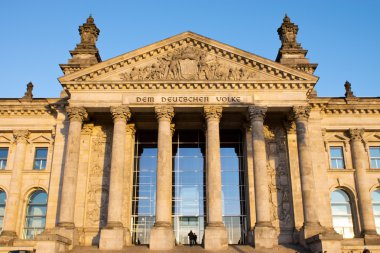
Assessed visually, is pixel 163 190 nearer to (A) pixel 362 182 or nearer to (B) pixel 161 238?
(B) pixel 161 238

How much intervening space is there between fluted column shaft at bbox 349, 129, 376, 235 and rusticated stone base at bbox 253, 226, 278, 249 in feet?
30.3

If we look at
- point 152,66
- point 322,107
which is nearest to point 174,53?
point 152,66

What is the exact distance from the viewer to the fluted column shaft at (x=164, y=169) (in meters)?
30.0

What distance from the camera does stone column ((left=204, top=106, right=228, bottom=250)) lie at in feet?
95.0

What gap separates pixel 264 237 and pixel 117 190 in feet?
35.1

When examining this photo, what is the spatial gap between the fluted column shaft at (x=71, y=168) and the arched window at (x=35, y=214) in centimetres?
545

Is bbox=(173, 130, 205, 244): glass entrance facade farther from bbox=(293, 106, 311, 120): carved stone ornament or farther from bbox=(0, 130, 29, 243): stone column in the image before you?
bbox=(0, 130, 29, 243): stone column

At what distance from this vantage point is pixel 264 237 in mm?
29094

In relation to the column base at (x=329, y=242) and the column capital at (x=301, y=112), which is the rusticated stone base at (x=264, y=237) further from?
the column capital at (x=301, y=112)

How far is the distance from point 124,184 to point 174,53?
36.4 feet

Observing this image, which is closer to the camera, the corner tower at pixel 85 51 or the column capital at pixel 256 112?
the column capital at pixel 256 112

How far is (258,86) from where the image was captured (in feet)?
109

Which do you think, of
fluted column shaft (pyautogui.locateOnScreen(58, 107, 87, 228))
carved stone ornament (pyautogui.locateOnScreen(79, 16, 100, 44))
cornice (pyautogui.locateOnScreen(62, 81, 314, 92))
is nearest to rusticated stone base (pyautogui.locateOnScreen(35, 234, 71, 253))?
fluted column shaft (pyautogui.locateOnScreen(58, 107, 87, 228))

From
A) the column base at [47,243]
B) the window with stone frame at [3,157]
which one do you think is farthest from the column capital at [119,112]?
the window with stone frame at [3,157]
